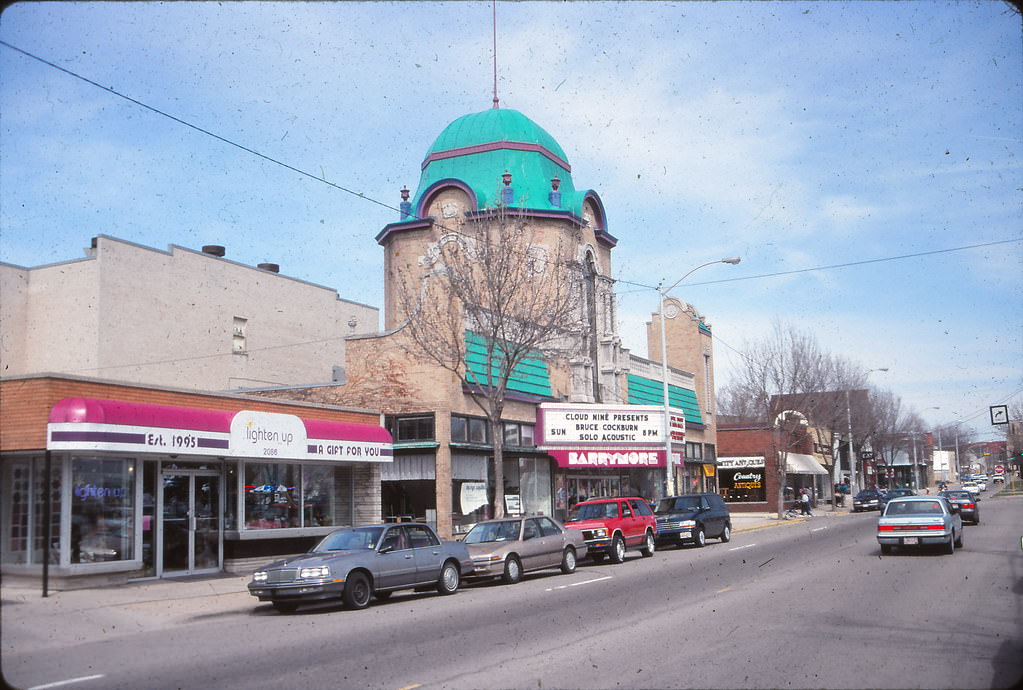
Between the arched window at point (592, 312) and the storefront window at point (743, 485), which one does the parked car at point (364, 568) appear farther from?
the storefront window at point (743, 485)

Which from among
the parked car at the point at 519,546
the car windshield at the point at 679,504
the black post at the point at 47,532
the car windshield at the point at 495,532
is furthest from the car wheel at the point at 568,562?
the black post at the point at 47,532

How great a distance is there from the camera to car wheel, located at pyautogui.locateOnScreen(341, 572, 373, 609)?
15.9m

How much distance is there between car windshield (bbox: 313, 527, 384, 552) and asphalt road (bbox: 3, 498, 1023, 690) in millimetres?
1091

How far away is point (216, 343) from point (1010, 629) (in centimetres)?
3808

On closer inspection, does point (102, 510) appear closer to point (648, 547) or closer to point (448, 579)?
point (448, 579)

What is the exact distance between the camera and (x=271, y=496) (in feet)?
78.6

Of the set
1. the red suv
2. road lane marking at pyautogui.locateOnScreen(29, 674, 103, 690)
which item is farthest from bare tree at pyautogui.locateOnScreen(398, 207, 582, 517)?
road lane marking at pyautogui.locateOnScreen(29, 674, 103, 690)

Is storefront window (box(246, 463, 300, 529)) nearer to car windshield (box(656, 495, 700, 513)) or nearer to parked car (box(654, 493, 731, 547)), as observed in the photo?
parked car (box(654, 493, 731, 547))

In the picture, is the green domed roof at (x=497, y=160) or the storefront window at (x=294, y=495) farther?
the green domed roof at (x=497, y=160)

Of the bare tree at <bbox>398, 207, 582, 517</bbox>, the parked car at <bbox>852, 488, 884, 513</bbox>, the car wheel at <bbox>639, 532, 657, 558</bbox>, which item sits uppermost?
the bare tree at <bbox>398, 207, 582, 517</bbox>

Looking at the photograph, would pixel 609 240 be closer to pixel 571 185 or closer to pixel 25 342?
pixel 571 185

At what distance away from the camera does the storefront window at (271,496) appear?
23328mm

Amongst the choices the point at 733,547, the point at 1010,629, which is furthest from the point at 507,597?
the point at 733,547

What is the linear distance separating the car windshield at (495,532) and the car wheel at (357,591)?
4.93 meters
